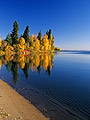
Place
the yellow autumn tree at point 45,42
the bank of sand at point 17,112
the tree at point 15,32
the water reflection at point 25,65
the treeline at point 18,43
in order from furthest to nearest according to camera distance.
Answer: the yellow autumn tree at point 45,42
the tree at point 15,32
the treeline at point 18,43
the water reflection at point 25,65
the bank of sand at point 17,112

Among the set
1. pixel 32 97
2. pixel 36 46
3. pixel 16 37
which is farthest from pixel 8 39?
pixel 32 97

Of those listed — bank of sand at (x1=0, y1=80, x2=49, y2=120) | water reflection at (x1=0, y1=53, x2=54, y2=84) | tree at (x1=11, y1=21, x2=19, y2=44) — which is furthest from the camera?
tree at (x1=11, y1=21, x2=19, y2=44)

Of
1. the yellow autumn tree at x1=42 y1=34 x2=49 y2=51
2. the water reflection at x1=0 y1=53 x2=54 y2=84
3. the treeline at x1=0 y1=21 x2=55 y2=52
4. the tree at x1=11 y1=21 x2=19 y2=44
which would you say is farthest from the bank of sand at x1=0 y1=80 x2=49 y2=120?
the yellow autumn tree at x1=42 y1=34 x2=49 y2=51

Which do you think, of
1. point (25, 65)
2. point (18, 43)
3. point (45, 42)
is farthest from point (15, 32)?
point (25, 65)

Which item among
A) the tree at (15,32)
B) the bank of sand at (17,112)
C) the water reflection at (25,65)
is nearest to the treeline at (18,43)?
the tree at (15,32)

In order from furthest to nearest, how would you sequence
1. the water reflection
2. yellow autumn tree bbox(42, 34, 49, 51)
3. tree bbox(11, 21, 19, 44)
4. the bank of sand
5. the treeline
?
yellow autumn tree bbox(42, 34, 49, 51) < tree bbox(11, 21, 19, 44) < the treeline < the water reflection < the bank of sand

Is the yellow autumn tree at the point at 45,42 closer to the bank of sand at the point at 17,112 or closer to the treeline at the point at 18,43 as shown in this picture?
the treeline at the point at 18,43

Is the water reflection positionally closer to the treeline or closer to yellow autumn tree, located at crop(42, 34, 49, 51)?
the treeline

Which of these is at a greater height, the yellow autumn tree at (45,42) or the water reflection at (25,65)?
the yellow autumn tree at (45,42)

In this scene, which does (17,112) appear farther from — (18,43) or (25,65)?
(18,43)

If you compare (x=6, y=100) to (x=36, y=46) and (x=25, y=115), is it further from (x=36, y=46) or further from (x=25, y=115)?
(x=36, y=46)

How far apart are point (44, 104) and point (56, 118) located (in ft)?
6.81

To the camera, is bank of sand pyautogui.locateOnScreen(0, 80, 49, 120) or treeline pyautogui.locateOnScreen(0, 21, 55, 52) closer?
bank of sand pyautogui.locateOnScreen(0, 80, 49, 120)

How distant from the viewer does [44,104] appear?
9352 mm
